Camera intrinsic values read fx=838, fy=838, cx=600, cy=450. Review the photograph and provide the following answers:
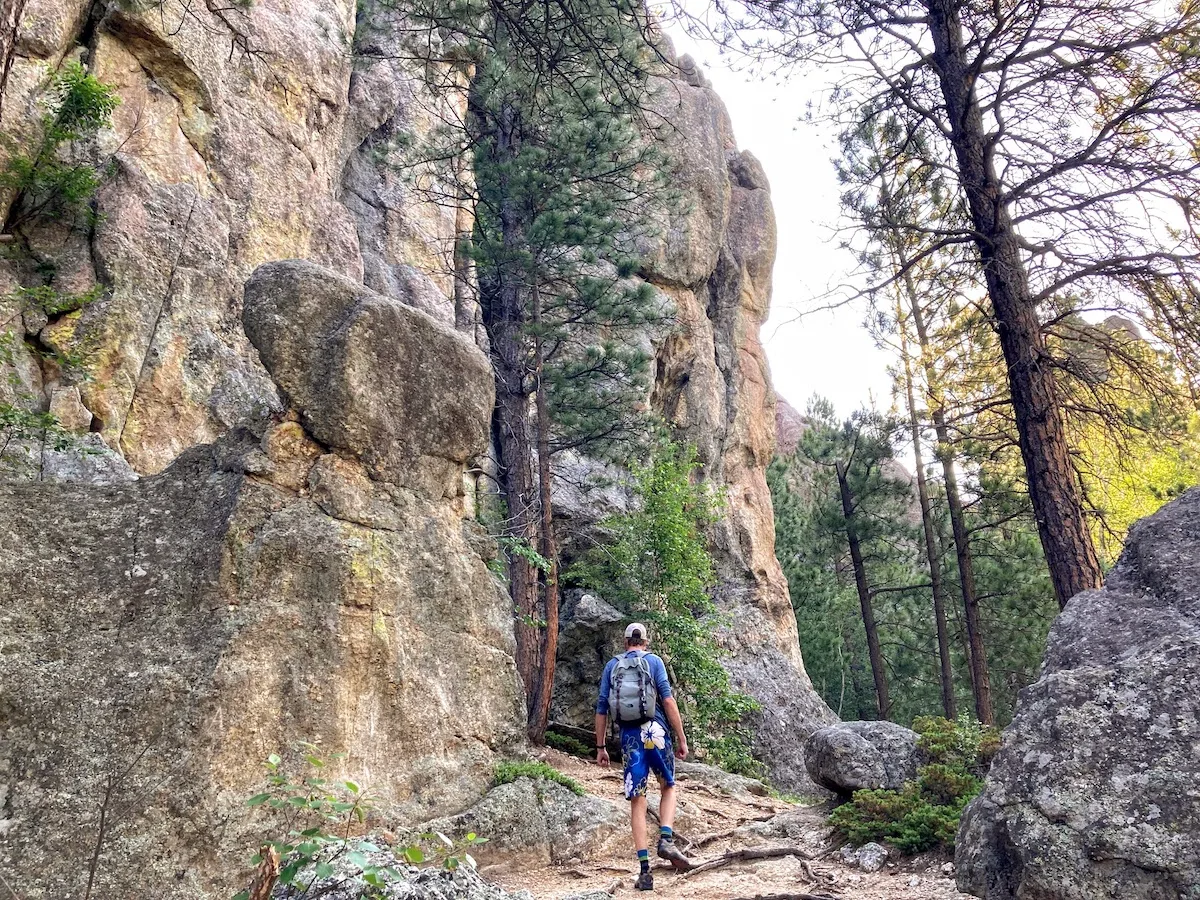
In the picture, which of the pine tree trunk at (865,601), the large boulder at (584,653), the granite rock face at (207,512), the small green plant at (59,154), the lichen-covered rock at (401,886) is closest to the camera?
the lichen-covered rock at (401,886)

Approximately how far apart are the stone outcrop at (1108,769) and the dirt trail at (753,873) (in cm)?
182

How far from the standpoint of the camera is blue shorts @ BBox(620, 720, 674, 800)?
607 centimetres

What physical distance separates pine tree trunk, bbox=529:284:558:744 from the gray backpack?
5.59m

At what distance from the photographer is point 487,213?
44.9ft

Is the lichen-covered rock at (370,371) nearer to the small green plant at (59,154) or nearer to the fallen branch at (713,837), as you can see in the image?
the fallen branch at (713,837)

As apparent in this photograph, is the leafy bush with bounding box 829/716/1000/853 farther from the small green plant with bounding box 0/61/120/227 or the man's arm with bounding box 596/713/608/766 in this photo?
the small green plant with bounding box 0/61/120/227

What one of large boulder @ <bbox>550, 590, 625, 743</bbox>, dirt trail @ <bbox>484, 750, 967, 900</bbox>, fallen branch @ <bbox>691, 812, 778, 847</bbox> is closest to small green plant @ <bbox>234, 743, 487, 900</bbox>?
dirt trail @ <bbox>484, 750, 967, 900</bbox>

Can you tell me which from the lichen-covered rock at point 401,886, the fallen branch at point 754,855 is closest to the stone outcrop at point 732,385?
the fallen branch at point 754,855

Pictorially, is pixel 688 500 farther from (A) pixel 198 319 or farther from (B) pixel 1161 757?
(B) pixel 1161 757

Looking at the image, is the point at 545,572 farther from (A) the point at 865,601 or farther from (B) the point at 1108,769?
(A) the point at 865,601

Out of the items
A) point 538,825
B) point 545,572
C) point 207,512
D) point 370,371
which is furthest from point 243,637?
point 545,572

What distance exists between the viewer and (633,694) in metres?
6.08

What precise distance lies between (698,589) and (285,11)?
510 inches

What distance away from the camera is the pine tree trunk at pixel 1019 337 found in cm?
650
